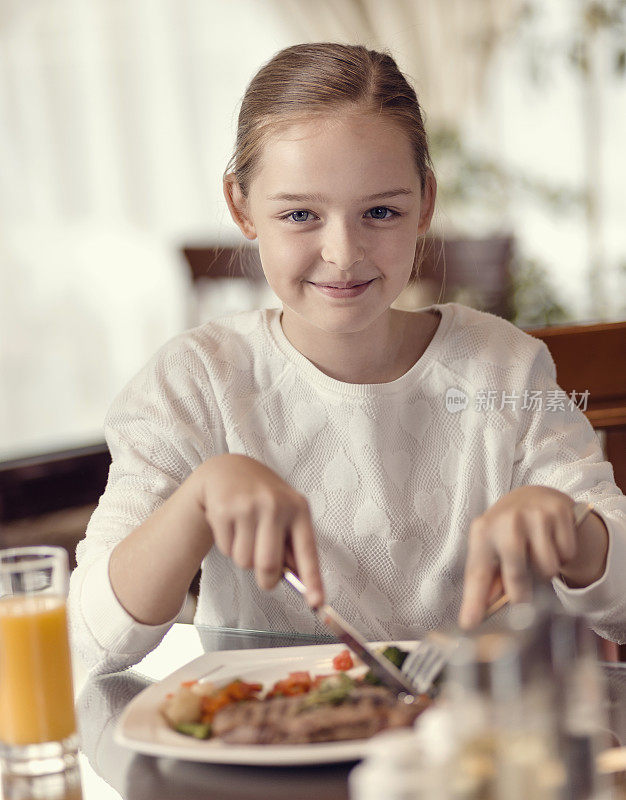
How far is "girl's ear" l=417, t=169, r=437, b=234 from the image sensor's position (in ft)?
4.34

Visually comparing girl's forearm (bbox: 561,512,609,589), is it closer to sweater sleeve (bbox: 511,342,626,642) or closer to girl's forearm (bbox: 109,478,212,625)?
sweater sleeve (bbox: 511,342,626,642)

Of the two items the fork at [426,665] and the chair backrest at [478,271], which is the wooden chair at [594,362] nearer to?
the fork at [426,665]

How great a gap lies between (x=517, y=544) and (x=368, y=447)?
48cm

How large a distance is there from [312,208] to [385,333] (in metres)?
0.25

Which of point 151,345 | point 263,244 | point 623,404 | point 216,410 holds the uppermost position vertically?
point 263,244

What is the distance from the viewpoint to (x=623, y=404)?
163cm

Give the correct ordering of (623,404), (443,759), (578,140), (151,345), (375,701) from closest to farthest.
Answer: (443,759)
(375,701)
(623,404)
(151,345)
(578,140)

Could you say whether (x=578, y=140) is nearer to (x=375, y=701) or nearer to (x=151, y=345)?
(x=151, y=345)

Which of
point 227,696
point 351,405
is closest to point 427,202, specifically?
point 351,405

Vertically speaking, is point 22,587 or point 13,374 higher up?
point 22,587

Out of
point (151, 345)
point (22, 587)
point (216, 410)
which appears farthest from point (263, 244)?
point (151, 345)

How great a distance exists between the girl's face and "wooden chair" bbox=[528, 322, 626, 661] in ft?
1.50

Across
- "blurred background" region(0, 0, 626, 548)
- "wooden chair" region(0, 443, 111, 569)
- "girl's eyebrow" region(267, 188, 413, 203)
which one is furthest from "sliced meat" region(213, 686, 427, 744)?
"blurred background" region(0, 0, 626, 548)

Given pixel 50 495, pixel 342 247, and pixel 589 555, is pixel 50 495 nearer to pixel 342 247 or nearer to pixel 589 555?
pixel 342 247
